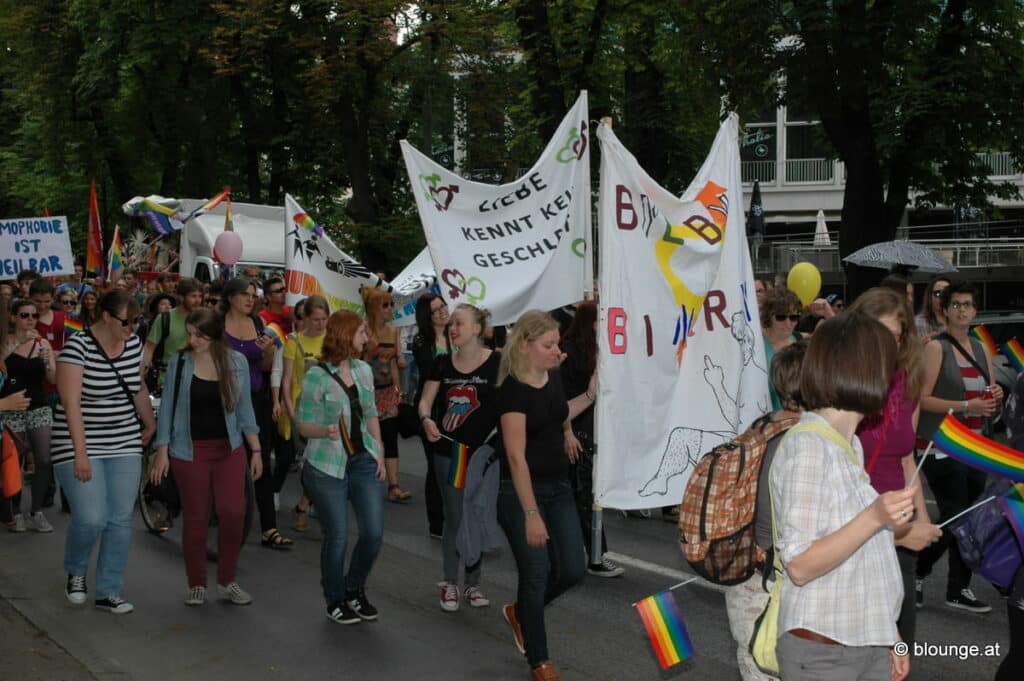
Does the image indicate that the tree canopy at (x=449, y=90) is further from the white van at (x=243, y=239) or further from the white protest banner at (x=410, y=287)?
the white protest banner at (x=410, y=287)

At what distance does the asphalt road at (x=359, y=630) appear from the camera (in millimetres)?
6234

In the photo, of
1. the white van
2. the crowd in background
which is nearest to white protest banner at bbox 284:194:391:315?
the crowd in background

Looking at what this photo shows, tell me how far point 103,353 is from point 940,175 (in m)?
16.3

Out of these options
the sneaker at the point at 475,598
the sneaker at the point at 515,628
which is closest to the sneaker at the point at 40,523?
the sneaker at the point at 475,598

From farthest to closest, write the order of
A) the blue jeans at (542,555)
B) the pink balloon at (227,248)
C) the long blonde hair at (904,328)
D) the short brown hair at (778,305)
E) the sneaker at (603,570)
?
the pink balloon at (227,248) < the short brown hair at (778,305) < the sneaker at (603,570) < the blue jeans at (542,555) < the long blonde hair at (904,328)

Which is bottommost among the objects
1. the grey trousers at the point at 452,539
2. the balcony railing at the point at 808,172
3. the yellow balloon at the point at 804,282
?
the grey trousers at the point at 452,539

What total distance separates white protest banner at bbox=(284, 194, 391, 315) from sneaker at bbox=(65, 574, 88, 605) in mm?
3579

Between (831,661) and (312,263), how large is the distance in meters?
7.87

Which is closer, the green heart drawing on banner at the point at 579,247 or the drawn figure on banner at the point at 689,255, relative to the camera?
the drawn figure on banner at the point at 689,255

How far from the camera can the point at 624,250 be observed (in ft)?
22.8

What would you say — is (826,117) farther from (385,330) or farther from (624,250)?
(624,250)

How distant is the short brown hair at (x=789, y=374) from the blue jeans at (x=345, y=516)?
3075mm

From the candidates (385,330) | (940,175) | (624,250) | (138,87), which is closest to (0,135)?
(138,87)

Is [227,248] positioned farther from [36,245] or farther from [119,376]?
[119,376]
